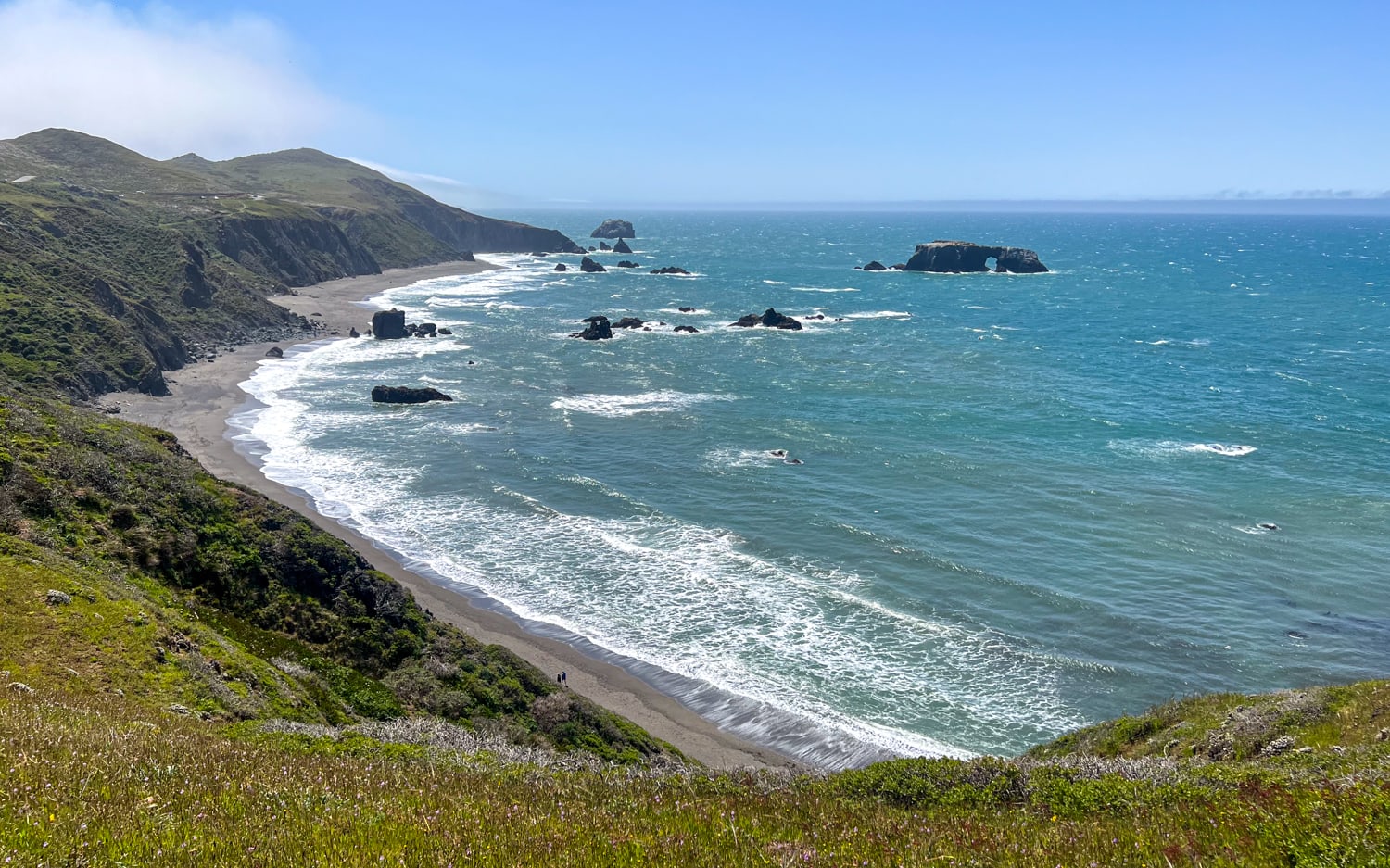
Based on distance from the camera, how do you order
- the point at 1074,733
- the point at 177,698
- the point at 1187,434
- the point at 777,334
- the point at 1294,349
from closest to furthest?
the point at 177,698 → the point at 1074,733 → the point at 1187,434 → the point at 1294,349 → the point at 777,334

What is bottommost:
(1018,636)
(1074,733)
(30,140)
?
(1018,636)

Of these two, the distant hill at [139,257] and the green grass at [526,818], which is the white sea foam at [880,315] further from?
the green grass at [526,818]

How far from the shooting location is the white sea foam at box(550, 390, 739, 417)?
226ft

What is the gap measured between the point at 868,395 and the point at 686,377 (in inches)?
710

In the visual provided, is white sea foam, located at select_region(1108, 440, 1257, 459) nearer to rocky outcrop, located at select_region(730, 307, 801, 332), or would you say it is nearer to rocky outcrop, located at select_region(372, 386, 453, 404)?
rocky outcrop, located at select_region(372, 386, 453, 404)

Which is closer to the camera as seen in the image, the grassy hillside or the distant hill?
the grassy hillside

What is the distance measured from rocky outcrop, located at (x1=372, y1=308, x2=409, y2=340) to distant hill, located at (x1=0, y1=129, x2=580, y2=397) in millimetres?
10948

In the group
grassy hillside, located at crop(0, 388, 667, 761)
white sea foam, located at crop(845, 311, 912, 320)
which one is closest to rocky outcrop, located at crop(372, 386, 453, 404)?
grassy hillside, located at crop(0, 388, 667, 761)

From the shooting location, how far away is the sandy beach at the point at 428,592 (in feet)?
91.3

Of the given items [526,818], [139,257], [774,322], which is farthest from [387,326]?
[526,818]

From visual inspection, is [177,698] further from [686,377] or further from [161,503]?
[686,377]

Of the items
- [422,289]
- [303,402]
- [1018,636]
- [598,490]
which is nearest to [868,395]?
[598,490]

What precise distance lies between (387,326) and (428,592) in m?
73.8

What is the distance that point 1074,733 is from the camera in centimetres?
2170
